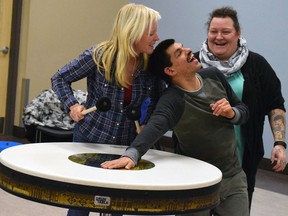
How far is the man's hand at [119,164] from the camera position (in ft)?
4.86

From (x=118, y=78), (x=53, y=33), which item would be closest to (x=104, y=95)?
(x=118, y=78)

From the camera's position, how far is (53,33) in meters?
5.75

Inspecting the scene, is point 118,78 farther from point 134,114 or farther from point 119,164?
point 119,164

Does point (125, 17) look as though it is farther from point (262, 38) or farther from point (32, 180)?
point (262, 38)

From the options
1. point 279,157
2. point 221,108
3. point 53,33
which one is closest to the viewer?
point 221,108

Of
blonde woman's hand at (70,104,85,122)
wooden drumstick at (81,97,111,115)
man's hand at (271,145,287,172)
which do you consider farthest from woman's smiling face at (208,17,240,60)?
blonde woman's hand at (70,104,85,122)

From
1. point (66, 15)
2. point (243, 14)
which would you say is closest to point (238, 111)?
point (243, 14)

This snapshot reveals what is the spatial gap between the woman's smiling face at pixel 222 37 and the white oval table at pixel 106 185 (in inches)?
28.3

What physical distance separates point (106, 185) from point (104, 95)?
727 mm

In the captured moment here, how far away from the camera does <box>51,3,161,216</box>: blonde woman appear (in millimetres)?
1817

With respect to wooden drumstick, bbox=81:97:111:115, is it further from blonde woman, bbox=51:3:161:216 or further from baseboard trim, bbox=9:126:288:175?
baseboard trim, bbox=9:126:288:175

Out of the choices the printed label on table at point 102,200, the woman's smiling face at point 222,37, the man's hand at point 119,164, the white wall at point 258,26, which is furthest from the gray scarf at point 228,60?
the white wall at point 258,26

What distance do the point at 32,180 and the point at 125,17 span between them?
80 centimetres

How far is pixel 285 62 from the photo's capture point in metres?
4.89
